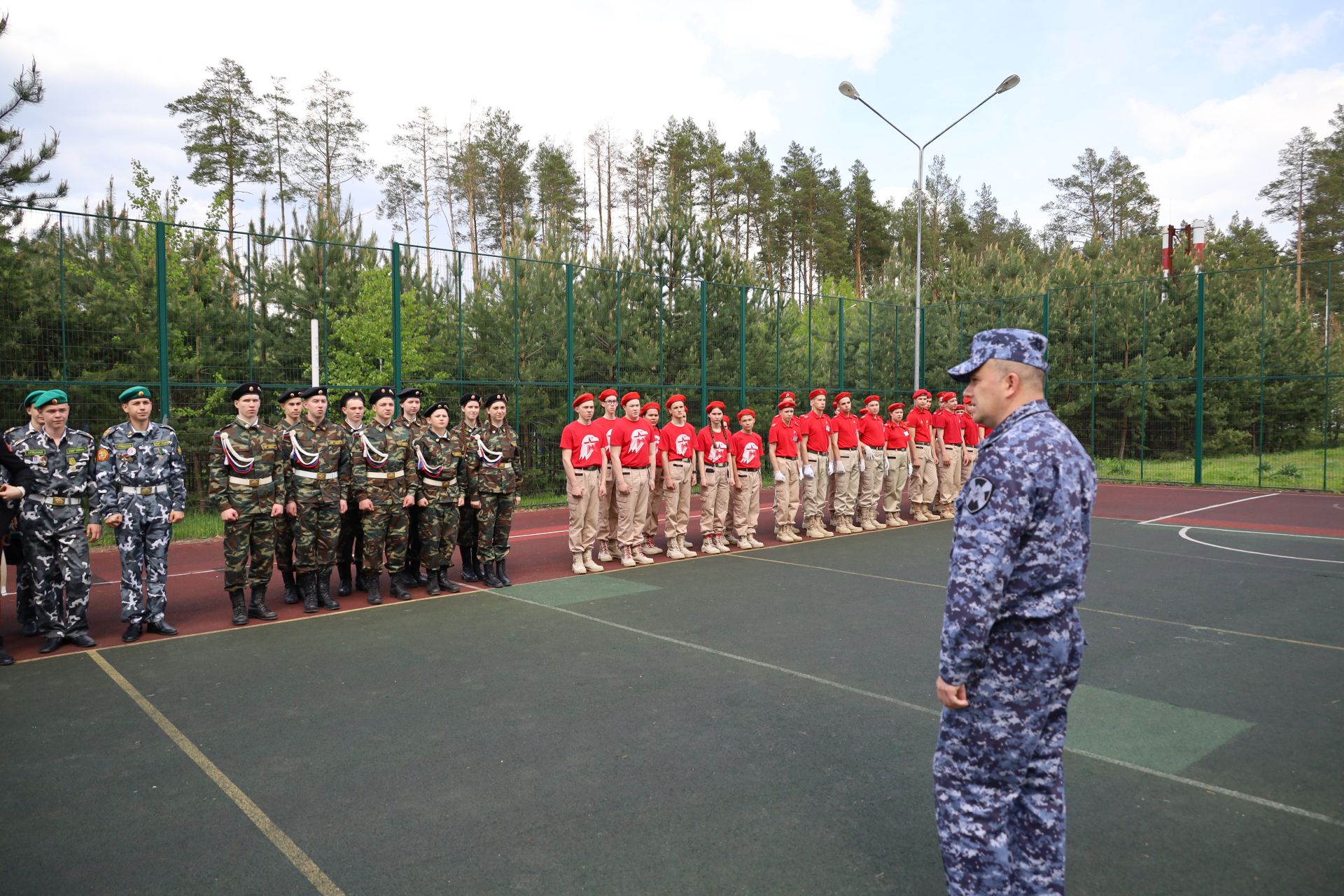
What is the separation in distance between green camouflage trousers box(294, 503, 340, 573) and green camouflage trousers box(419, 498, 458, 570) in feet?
2.67

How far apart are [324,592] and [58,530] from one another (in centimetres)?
210

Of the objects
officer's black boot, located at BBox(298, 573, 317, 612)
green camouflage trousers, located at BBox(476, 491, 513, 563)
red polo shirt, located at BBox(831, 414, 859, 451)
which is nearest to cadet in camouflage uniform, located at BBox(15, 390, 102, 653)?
officer's black boot, located at BBox(298, 573, 317, 612)

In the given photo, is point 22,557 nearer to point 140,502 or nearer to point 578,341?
point 140,502

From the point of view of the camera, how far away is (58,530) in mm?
6359

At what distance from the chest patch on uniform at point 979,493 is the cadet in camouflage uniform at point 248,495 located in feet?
21.0

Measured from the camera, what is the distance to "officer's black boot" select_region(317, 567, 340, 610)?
7.70m

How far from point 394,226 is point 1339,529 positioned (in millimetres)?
32291

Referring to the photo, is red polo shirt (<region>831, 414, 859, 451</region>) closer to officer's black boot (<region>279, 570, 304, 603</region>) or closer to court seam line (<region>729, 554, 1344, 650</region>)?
court seam line (<region>729, 554, 1344, 650</region>)

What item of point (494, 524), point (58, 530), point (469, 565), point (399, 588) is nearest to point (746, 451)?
point (494, 524)

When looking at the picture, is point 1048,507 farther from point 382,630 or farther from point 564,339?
point 564,339

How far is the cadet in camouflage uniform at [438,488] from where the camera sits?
8102mm

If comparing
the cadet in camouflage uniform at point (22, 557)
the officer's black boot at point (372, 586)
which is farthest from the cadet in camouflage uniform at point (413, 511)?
the cadet in camouflage uniform at point (22, 557)

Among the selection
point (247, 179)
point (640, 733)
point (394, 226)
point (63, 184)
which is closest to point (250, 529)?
point (640, 733)

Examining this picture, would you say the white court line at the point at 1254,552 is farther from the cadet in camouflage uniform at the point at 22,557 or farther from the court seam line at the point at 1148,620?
the cadet in camouflage uniform at the point at 22,557
